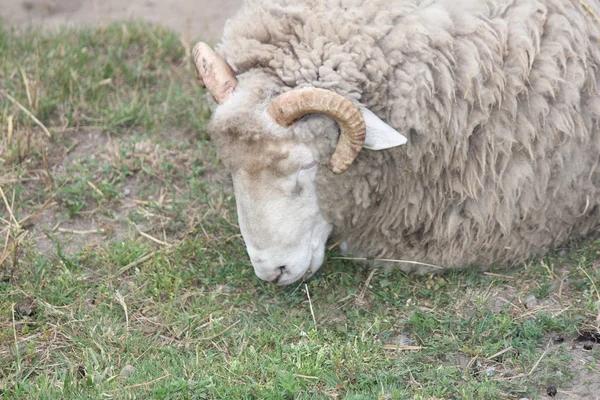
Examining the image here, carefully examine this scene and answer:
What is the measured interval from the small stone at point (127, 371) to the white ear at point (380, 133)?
148cm

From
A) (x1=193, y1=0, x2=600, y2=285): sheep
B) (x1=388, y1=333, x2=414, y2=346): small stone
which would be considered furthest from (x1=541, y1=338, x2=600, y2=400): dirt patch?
(x1=193, y1=0, x2=600, y2=285): sheep

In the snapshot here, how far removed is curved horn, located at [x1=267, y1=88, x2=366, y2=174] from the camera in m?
3.83

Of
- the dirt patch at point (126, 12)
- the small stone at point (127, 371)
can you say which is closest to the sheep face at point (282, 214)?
the small stone at point (127, 371)

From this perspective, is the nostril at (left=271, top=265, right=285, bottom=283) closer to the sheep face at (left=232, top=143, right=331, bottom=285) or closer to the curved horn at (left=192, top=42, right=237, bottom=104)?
the sheep face at (left=232, top=143, right=331, bottom=285)

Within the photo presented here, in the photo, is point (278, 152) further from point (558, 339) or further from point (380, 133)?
point (558, 339)

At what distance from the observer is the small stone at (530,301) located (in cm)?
431

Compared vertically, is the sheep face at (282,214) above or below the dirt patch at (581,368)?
above

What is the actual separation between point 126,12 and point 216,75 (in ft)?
12.5

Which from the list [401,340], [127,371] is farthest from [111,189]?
[401,340]

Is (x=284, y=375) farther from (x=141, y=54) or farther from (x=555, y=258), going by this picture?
(x=141, y=54)

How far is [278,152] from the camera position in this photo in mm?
4051

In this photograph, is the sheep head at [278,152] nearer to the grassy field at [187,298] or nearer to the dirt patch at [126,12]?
the grassy field at [187,298]

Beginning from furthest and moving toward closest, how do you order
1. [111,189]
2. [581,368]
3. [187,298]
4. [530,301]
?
[111,189] → [187,298] → [530,301] → [581,368]

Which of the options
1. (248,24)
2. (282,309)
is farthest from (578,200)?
(248,24)
